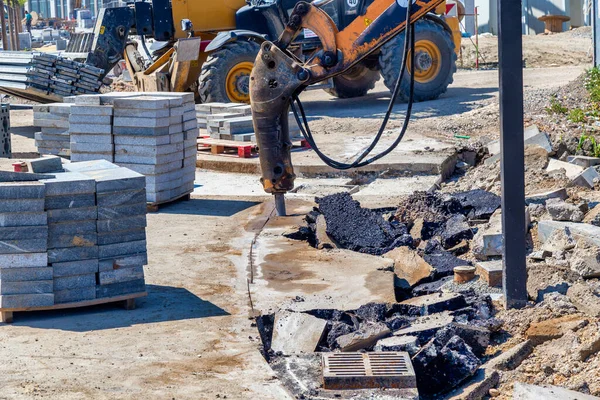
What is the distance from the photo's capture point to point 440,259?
28.0ft

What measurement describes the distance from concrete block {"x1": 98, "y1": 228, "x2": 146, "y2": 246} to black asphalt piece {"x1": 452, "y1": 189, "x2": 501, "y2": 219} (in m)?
3.88

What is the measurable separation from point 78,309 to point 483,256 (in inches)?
139

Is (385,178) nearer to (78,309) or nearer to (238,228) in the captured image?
(238,228)

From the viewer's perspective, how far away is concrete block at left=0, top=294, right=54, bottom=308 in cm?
719

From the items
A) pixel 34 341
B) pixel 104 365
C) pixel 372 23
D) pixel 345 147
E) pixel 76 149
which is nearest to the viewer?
pixel 104 365

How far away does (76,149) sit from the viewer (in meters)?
11.6

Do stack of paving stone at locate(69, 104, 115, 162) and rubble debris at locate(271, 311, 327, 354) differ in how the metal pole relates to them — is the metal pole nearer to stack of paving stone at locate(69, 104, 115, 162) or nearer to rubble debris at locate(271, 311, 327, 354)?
stack of paving stone at locate(69, 104, 115, 162)

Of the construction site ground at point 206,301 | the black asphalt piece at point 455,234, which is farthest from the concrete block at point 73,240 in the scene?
the black asphalt piece at point 455,234

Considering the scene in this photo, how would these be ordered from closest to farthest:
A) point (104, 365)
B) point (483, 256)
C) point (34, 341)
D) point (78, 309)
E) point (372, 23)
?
point (104, 365), point (34, 341), point (78, 309), point (483, 256), point (372, 23)

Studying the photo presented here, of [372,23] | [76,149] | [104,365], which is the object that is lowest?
[104,365]

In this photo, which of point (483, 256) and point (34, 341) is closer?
point (34, 341)

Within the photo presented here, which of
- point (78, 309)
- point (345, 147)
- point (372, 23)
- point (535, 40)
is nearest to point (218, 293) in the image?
point (78, 309)

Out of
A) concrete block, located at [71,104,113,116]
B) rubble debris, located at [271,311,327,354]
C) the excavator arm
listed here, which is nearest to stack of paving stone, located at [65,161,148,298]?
rubble debris, located at [271,311,327,354]

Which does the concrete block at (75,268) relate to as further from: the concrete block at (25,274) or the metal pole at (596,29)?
the metal pole at (596,29)
